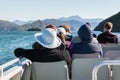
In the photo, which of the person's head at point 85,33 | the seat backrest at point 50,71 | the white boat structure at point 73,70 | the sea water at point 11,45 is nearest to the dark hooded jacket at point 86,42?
the person's head at point 85,33

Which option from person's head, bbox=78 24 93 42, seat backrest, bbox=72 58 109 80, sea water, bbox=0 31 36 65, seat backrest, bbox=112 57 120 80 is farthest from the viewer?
sea water, bbox=0 31 36 65

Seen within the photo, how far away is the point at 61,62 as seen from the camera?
15.6 ft

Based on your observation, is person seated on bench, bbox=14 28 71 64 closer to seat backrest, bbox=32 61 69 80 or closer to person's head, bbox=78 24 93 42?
seat backrest, bbox=32 61 69 80

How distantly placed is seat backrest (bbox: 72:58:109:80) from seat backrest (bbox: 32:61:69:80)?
190mm

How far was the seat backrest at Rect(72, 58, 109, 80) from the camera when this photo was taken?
16.0 feet

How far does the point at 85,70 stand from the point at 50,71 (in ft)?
1.42

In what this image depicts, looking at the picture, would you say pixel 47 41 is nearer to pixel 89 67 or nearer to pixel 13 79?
pixel 89 67

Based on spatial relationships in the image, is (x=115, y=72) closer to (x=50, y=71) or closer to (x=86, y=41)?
(x=50, y=71)

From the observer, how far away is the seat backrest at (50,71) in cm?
477

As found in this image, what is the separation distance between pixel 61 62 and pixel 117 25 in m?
120

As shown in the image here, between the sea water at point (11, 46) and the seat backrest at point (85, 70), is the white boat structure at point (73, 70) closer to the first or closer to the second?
the seat backrest at point (85, 70)

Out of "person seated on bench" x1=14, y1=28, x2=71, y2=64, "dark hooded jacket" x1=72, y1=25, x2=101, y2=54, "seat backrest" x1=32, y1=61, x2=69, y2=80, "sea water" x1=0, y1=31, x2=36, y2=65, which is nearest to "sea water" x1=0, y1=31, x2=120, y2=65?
"sea water" x1=0, y1=31, x2=36, y2=65

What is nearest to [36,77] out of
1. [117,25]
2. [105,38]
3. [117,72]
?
[117,72]

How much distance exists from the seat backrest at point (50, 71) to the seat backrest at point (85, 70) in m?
0.19
